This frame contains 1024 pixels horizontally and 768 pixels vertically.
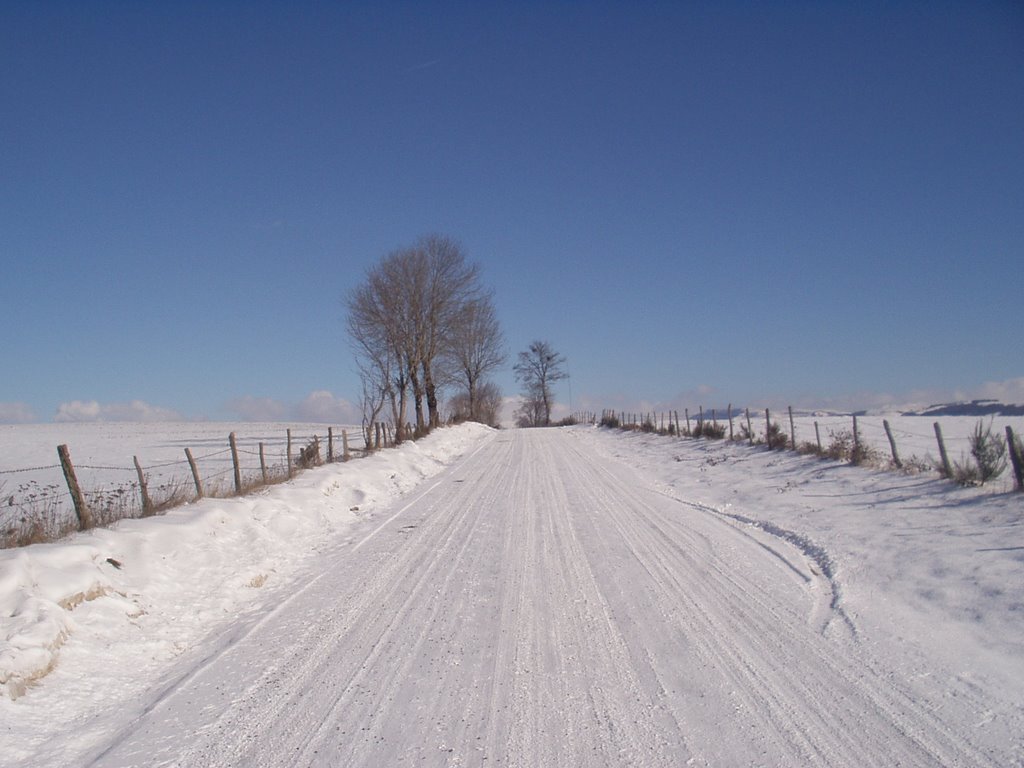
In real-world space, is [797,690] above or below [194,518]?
below

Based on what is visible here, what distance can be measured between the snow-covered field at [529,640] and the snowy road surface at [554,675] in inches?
0.9

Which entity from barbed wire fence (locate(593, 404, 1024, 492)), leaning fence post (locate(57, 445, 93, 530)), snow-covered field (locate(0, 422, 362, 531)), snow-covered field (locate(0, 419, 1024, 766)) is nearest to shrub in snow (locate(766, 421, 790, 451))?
barbed wire fence (locate(593, 404, 1024, 492))

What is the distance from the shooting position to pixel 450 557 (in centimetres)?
850

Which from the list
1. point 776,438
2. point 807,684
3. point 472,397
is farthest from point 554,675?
point 472,397

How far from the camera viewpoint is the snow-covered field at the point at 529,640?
3869 millimetres

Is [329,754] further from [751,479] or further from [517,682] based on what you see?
[751,479]

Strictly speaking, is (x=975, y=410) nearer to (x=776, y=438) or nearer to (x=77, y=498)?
(x=776, y=438)

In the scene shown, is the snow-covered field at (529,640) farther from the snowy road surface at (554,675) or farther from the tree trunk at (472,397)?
the tree trunk at (472,397)

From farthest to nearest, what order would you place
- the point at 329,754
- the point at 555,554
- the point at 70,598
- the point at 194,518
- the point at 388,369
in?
the point at 388,369 → the point at 194,518 → the point at 555,554 → the point at 70,598 → the point at 329,754

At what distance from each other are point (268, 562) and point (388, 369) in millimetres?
29503

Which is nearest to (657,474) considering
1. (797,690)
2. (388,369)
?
(797,690)

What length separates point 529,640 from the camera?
17.8 feet

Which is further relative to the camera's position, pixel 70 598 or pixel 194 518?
pixel 194 518

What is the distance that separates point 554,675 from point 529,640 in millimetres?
730
